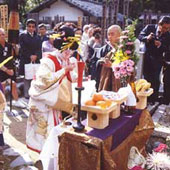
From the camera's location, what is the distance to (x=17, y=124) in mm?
5492

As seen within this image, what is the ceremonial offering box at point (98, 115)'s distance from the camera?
2539mm

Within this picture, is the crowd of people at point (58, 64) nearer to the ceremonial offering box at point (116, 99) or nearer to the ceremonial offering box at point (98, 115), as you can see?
the ceremonial offering box at point (116, 99)

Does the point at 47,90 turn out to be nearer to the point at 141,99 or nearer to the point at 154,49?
the point at 141,99

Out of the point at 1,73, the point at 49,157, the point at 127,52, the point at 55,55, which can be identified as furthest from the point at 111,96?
the point at 1,73

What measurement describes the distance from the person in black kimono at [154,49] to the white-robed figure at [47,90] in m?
2.50

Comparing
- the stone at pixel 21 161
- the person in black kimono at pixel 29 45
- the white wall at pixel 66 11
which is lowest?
the stone at pixel 21 161

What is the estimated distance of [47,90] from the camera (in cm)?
353

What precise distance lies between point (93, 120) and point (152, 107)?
3.50m

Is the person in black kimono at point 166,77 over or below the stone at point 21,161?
over

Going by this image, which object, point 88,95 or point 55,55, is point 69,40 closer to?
point 55,55

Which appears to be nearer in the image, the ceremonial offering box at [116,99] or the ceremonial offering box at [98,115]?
the ceremonial offering box at [98,115]

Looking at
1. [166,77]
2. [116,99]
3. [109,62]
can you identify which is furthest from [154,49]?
[116,99]

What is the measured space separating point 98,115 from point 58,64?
1.29 metres

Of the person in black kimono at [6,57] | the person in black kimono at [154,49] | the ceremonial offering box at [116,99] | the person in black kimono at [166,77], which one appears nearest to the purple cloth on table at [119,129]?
the ceremonial offering box at [116,99]
